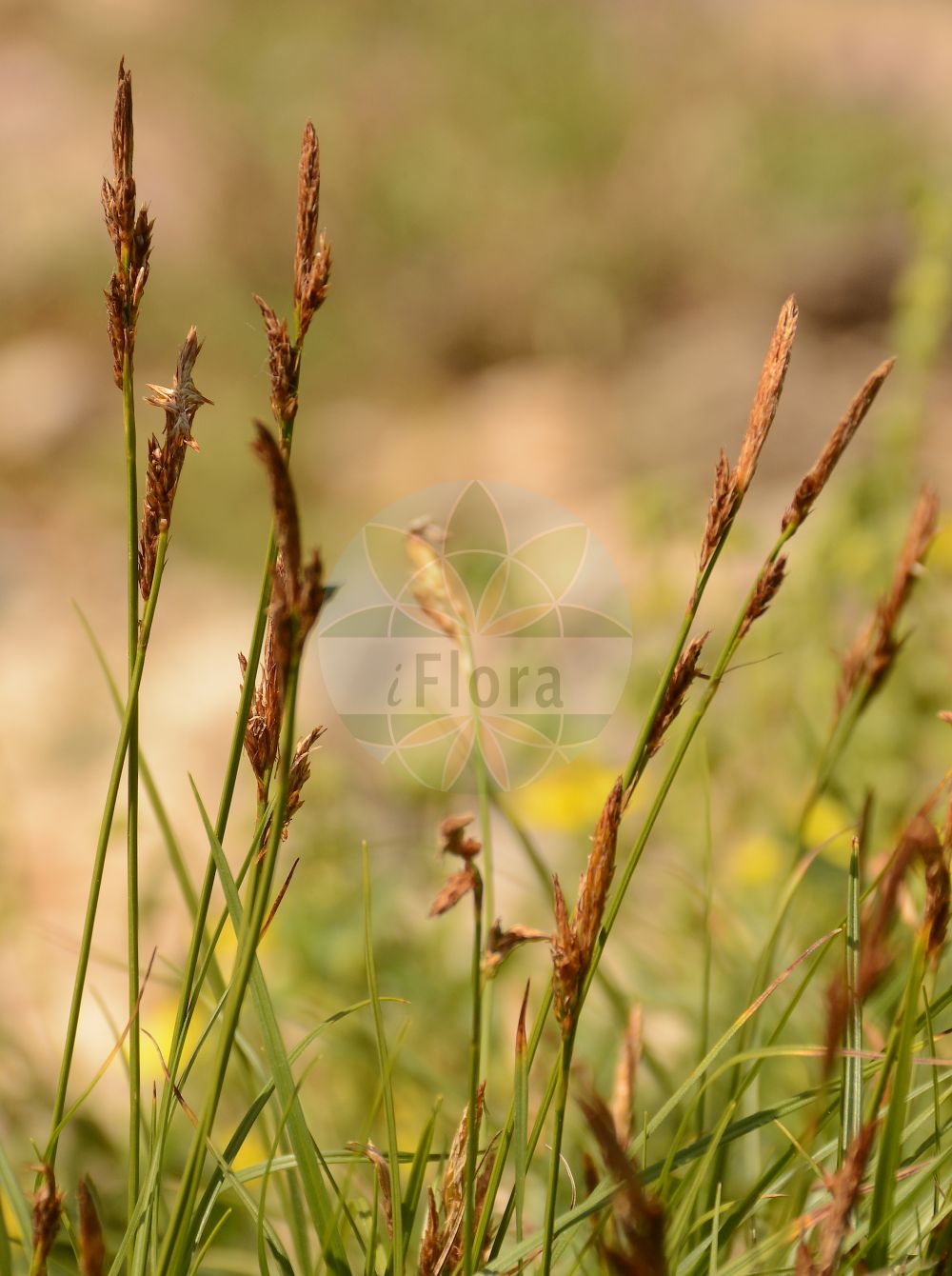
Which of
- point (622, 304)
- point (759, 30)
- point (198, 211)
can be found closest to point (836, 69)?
point (759, 30)

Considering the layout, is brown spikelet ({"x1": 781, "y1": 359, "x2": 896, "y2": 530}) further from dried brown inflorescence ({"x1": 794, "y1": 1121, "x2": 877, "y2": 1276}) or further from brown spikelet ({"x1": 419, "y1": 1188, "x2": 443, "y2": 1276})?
brown spikelet ({"x1": 419, "y1": 1188, "x2": 443, "y2": 1276})

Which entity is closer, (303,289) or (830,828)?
(303,289)

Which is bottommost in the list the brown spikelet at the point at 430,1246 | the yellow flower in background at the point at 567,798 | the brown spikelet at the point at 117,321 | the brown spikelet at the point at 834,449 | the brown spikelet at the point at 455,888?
the brown spikelet at the point at 430,1246

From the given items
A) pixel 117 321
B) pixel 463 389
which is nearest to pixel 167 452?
pixel 117 321

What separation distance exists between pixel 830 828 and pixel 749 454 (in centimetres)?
104

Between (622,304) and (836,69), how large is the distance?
9.98 ft

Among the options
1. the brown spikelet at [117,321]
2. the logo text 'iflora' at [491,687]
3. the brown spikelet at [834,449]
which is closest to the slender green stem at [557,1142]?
the brown spikelet at [834,449]

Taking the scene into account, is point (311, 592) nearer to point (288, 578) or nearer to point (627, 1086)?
point (288, 578)

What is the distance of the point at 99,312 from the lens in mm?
6270

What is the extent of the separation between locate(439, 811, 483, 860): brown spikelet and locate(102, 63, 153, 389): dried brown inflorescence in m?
0.23

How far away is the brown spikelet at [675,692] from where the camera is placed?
50cm

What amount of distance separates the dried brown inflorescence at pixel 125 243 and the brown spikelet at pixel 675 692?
0.88 feet

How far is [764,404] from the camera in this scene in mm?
490

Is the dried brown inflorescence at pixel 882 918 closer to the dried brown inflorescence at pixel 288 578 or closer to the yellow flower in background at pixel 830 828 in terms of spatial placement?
the dried brown inflorescence at pixel 288 578
